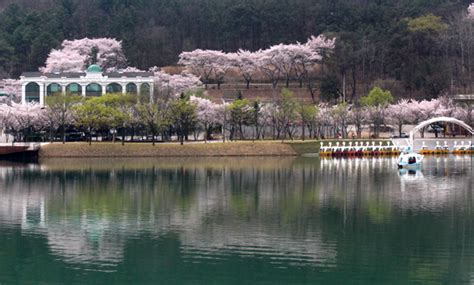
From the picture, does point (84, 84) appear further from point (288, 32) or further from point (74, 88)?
point (288, 32)

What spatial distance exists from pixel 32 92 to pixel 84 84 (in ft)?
16.3

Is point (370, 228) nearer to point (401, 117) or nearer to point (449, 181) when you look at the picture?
point (449, 181)

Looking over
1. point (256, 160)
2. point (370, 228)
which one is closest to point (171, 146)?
point (256, 160)

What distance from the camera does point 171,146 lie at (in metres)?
62.3

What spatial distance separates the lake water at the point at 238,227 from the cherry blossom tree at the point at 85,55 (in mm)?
46687

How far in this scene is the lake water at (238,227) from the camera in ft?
74.2

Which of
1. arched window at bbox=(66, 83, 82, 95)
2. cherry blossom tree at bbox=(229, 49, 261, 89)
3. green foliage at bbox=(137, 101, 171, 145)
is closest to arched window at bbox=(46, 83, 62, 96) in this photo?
arched window at bbox=(66, 83, 82, 95)

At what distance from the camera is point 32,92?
83.3m

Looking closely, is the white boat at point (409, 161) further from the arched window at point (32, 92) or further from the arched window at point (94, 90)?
the arched window at point (32, 92)

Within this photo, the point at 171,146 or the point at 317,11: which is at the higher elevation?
the point at 317,11

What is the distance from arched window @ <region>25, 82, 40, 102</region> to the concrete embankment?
2181cm

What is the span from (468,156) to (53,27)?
56.8m

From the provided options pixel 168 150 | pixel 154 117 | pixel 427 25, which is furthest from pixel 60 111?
pixel 427 25

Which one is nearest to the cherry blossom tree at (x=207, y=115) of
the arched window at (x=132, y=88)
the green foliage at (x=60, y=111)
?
the green foliage at (x=60, y=111)
